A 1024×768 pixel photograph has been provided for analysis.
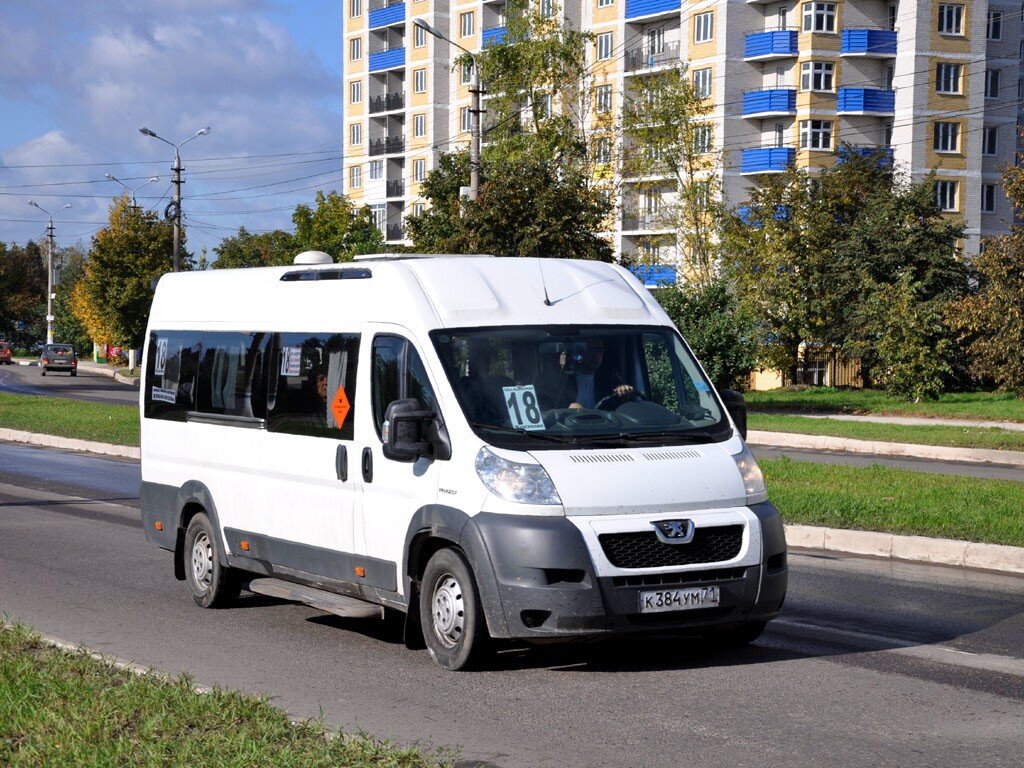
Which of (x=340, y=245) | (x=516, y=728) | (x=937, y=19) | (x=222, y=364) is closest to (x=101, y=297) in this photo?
(x=340, y=245)

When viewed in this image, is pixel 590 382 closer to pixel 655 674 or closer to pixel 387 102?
pixel 655 674

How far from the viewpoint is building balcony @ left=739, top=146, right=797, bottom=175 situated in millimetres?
73375

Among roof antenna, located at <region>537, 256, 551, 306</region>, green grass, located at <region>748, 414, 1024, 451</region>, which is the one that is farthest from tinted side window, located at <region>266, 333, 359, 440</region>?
green grass, located at <region>748, 414, 1024, 451</region>

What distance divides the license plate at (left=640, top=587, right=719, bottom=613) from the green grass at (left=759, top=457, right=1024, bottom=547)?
5719mm

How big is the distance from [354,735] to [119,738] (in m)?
0.98

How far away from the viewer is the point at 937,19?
72.2 m

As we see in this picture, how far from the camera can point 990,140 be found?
75.3 metres

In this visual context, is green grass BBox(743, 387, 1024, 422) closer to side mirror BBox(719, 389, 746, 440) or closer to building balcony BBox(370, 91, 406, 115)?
side mirror BBox(719, 389, 746, 440)

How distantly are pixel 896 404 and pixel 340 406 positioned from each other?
33.1 m

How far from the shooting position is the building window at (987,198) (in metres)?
74.7

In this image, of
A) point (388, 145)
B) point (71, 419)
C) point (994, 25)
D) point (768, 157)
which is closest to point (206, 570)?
point (71, 419)

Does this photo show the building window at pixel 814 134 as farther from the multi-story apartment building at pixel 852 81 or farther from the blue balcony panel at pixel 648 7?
the blue balcony panel at pixel 648 7

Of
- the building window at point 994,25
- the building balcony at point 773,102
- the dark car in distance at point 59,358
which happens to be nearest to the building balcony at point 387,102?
the building balcony at point 773,102

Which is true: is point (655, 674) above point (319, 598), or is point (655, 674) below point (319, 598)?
below
